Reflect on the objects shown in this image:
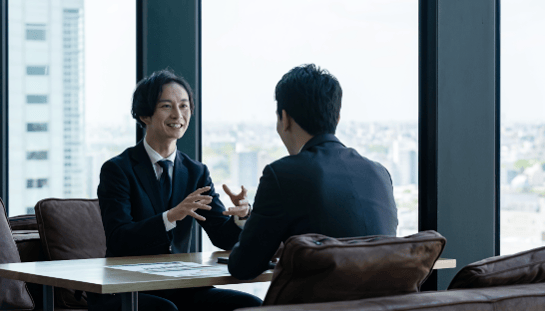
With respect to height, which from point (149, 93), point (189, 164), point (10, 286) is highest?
point (149, 93)

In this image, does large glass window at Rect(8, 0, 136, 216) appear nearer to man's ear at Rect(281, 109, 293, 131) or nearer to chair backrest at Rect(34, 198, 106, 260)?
chair backrest at Rect(34, 198, 106, 260)

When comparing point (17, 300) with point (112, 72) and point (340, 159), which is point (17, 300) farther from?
point (112, 72)

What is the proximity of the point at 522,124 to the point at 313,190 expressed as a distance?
1758mm

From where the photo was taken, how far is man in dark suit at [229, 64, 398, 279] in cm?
166

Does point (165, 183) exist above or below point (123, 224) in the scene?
above

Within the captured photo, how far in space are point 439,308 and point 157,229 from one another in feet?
4.22

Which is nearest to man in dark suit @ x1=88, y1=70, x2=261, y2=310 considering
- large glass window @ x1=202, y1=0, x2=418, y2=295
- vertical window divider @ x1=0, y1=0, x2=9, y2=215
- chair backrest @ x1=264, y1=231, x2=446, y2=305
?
chair backrest @ x1=264, y1=231, x2=446, y2=305

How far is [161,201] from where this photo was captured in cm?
258

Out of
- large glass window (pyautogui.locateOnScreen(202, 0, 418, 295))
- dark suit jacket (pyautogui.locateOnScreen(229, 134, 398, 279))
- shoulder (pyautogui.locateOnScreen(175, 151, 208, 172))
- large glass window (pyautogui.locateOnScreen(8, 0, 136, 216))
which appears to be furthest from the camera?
large glass window (pyautogui.locateOnScreen(8, 0, 136, 216))

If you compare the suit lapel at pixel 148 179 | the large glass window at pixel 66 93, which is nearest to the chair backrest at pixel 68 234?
the suit lapel at pixel 148 179

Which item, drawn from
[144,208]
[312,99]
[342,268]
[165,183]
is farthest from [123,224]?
[342,268]

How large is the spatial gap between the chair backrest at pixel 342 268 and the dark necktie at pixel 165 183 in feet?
4.25

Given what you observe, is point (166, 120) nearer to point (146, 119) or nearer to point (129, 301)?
point (146, 119)

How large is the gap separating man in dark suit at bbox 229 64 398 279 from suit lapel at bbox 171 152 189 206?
2.97 feet
